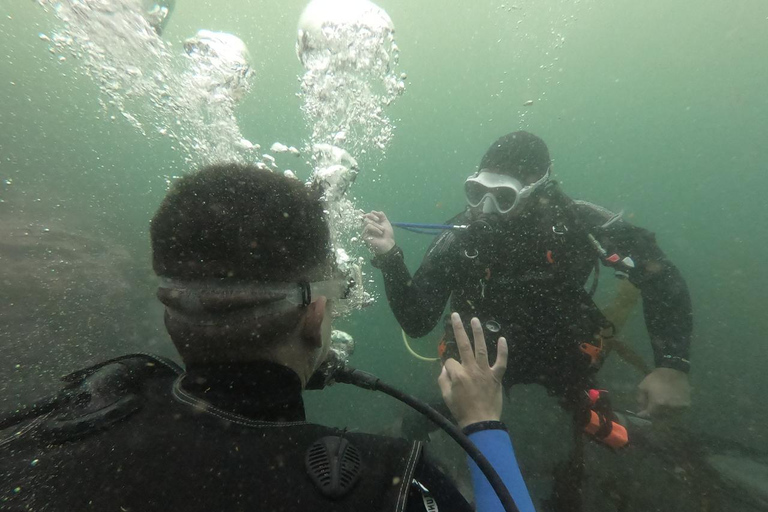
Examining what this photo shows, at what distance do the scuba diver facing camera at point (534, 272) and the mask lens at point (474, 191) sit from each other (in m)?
0.01

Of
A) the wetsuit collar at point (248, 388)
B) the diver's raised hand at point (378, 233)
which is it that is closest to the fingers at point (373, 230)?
the diver's raised hand at point (378, 233)

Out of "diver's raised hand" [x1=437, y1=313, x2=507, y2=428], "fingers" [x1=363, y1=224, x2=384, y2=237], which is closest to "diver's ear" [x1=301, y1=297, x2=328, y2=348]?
"diver's raised hand" [x1=437, y1=313, x2=507, y2=428]

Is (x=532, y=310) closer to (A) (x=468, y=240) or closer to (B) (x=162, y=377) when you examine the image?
(A) (x=468, y=240)

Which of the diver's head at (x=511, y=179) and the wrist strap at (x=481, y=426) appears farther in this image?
the diver's head at (x=511, y=179)

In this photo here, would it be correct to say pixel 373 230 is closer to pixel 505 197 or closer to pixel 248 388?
pixel 505 197

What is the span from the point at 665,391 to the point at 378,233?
2.74 meters

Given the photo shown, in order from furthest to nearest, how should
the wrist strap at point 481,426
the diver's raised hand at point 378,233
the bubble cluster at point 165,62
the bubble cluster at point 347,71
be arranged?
the bubble cluster at point 165,62 < the bubble cluster at point 347,71 < the diver's raised hand at point 378,233 < the wrist strap at point 481,426

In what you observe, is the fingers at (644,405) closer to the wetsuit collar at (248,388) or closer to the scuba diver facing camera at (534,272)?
the scuba diver facing camera at (534,272)

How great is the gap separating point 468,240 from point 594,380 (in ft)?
5.99

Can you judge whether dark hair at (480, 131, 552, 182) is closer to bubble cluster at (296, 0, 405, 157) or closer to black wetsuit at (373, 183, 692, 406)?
black wetsuit at (373, 183, 692, 406)

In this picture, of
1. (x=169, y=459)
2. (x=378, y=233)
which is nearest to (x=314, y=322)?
(x=169, y=459)

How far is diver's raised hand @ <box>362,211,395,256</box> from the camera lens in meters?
3.20

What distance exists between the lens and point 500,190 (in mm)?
3430

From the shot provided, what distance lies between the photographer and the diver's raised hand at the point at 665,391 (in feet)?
9.40
